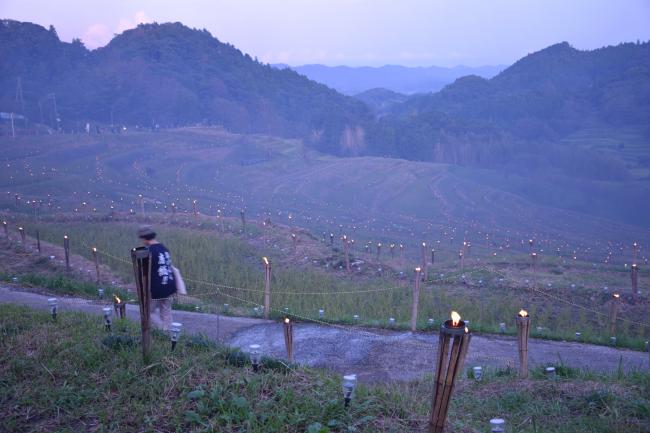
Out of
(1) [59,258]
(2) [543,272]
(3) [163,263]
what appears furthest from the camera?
(2) [543,272]

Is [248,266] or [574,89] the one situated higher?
[574,89]

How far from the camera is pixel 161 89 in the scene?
65750 mm

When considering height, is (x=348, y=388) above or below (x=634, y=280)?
above

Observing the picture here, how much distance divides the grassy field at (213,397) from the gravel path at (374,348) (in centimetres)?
197

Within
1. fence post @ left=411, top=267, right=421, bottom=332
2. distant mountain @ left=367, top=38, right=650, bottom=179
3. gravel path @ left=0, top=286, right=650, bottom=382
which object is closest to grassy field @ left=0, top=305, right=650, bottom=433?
gravel path @ left=0, top=286, right=650, bottom=382

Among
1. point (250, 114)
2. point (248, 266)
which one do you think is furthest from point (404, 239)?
point (250, 114)

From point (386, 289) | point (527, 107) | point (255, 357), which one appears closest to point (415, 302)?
point (386, 289)

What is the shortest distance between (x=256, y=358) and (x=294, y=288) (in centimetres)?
855

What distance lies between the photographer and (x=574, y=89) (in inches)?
3071

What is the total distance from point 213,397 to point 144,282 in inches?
38.7

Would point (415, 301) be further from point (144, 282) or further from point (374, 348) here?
point (144, 282)

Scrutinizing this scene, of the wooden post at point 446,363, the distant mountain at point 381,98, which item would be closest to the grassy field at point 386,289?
the wooden post at point 446,363

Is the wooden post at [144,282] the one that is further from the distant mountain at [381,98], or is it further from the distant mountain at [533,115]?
the distant mountain at [381,98]

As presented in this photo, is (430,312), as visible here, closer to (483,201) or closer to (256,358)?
(256,358)
